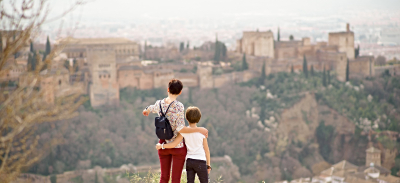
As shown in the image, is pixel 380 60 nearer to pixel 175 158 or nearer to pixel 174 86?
pixel 175 158

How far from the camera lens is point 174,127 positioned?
→ 601 centimetres

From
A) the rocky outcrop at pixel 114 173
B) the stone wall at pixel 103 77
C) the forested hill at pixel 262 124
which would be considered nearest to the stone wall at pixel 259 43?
the forested hill at pixel 262 124

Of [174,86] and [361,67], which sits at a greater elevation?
[174,86]

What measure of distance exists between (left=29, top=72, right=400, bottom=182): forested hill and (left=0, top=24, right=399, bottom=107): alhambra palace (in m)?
0.59

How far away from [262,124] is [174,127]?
24.8 metres

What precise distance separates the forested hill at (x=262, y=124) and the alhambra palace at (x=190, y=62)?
589mm

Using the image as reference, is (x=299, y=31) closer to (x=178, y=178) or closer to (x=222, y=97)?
(x=222, y=97)

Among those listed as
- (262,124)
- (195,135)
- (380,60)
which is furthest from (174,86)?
(380,60)

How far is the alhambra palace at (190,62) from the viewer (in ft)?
91.8

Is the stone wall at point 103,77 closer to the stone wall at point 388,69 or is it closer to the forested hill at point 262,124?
the forested hill at point 262,124

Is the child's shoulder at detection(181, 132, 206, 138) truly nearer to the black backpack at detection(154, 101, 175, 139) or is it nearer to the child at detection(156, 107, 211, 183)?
the child at detection(156, 107, 211, 183)

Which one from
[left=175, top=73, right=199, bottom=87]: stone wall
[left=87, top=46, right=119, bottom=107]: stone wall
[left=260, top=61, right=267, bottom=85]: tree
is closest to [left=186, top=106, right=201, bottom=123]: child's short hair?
[left=87, top=46, right=119, bottom=107]: stone wall

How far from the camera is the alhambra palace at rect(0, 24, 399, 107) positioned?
91.8ft

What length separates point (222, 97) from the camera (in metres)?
31.3
